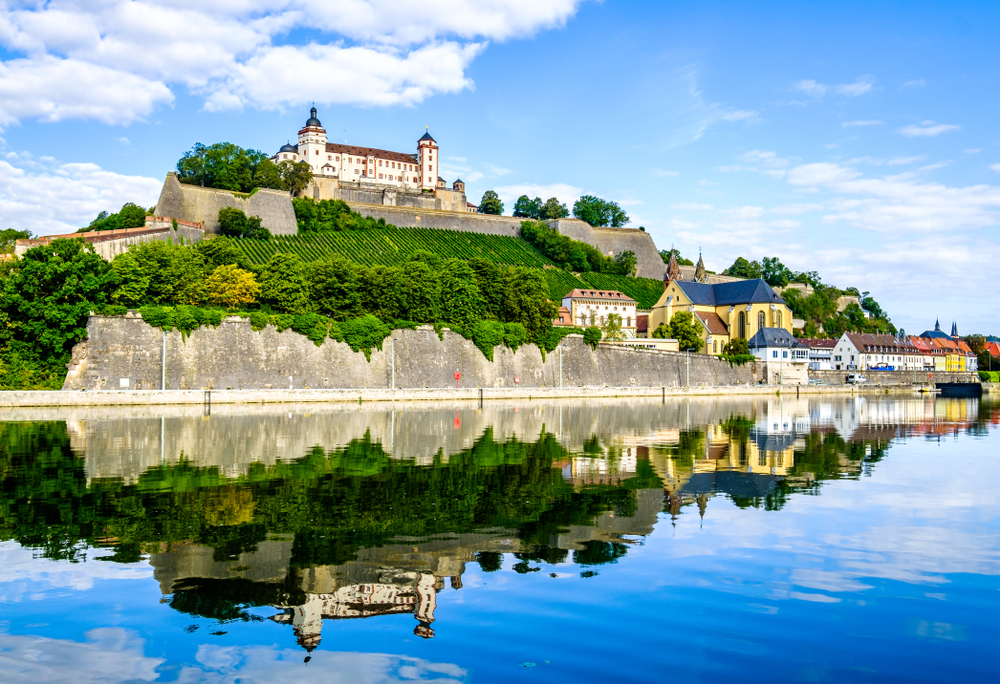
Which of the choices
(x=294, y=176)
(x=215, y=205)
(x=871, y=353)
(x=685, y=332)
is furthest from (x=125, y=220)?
(x=871, y=353)

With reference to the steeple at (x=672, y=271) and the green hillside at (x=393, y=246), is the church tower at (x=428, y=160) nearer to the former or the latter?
the green hillside at (x=393, y=246)

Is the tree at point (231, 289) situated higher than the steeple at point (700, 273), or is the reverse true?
the steeple at point (700, 273)

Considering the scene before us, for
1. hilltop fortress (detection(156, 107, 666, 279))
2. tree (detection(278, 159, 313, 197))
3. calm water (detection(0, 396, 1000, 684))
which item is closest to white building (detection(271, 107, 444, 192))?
hilltop fortress (detection(156, 107, 666, 279))

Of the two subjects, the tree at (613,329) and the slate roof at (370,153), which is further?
the slate roof at (370,153)

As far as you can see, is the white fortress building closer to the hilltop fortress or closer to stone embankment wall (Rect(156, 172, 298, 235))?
the hilltop fortress

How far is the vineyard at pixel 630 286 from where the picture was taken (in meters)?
93.4

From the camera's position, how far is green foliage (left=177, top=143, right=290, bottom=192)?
77.0m

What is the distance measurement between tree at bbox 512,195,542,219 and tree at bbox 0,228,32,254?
5852 cm

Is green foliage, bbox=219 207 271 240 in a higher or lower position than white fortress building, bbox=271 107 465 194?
lower

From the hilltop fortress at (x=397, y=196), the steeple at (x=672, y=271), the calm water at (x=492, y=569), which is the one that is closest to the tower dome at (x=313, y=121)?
the hilltop fortress at (x=397, y=196)

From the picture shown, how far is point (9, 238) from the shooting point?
6531 cm

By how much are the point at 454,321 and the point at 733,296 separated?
40.3 m

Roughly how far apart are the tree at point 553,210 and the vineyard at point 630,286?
13865 mm

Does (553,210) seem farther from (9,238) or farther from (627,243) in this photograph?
(9,238)
